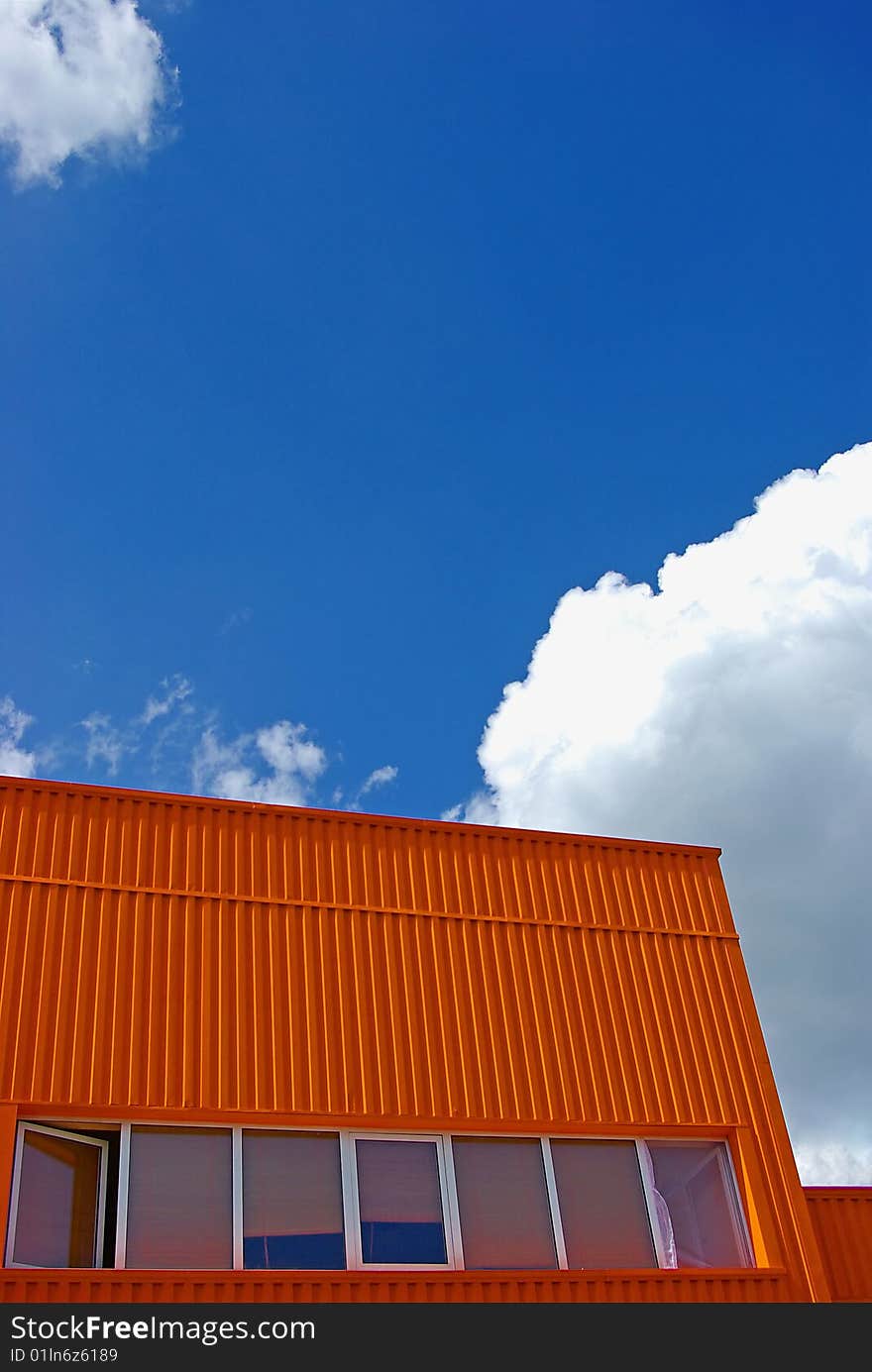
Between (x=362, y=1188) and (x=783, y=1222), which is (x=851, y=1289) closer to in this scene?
(x=783, y=1222)

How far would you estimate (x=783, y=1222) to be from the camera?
13.5 m

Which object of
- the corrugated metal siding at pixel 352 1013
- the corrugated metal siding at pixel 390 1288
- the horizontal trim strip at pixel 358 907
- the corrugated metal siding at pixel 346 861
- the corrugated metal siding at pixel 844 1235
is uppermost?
the corrugated metal siding at pixel 346 861

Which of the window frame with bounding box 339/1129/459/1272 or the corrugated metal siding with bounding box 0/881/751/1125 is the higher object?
the corrugated metal siding with bounding box 0/881/751/1125

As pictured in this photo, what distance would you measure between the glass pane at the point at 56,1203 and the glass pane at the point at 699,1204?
596 cm

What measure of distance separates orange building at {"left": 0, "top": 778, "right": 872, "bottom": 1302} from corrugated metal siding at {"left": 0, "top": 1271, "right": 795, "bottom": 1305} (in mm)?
25

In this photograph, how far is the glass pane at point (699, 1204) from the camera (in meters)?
13.5

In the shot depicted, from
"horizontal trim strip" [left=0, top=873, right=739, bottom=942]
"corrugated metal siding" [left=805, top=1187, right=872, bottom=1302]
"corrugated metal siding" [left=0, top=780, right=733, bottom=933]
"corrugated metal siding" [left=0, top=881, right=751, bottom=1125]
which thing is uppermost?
"corrugated metal siding" [left=0, top=780, right=733, bottom=933]

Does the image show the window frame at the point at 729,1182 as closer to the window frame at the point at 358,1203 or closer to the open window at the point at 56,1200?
the window frame at the point at 358,1203

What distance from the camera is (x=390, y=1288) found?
12039mm

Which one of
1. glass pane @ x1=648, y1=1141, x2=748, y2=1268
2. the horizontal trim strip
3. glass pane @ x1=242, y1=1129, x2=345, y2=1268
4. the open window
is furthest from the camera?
the horizontal trim strip

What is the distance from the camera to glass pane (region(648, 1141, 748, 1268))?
13.5 m

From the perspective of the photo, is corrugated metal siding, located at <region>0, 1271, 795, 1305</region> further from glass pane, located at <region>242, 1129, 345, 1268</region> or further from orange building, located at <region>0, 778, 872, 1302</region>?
glass pane, located at <region>242, 1129, 345, 1268</region>

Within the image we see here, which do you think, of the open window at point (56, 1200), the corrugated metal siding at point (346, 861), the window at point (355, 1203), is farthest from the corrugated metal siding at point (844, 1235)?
the open window at point (56, 1200)

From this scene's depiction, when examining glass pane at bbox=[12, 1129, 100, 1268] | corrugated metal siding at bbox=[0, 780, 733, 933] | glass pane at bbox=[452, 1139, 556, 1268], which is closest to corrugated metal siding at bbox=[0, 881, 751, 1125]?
corrugated metal siding at bbox=[0, 780, 733, 933]
